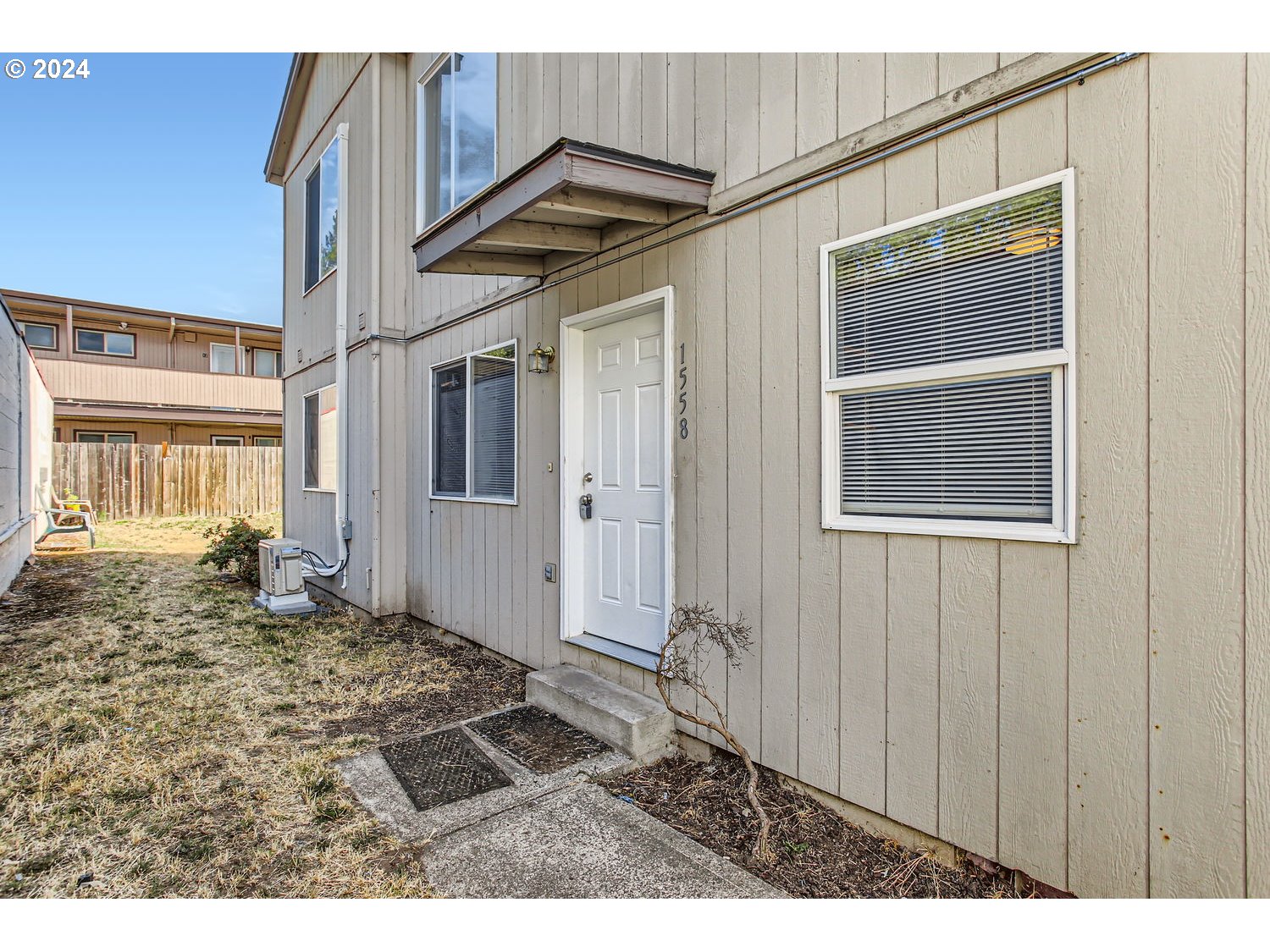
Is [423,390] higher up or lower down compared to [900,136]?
lower down

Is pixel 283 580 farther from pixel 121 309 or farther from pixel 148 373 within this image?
pixel 121 309

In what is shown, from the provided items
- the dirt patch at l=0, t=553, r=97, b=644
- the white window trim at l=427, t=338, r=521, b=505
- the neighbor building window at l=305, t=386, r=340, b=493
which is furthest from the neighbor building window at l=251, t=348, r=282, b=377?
the white window trim at l=427, t=338, r=521, b=505

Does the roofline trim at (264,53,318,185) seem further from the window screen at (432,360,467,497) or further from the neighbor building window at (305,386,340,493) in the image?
the window screen at (432,360,467,497)

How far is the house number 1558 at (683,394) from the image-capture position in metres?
3.20

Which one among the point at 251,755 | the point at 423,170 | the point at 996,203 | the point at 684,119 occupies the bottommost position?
the point at 251,755

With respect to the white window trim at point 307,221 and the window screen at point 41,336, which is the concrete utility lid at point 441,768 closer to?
the white window trim at point 307,221

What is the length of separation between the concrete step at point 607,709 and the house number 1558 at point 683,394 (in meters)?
1.40

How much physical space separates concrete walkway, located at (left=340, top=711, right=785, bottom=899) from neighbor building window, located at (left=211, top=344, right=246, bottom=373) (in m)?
19.3

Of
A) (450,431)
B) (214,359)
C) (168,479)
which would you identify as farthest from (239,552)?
(214,359)

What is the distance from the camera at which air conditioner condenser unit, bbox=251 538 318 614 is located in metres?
6.49

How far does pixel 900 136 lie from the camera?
235 cm

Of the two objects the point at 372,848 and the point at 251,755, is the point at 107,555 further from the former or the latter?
the point at 372,848
